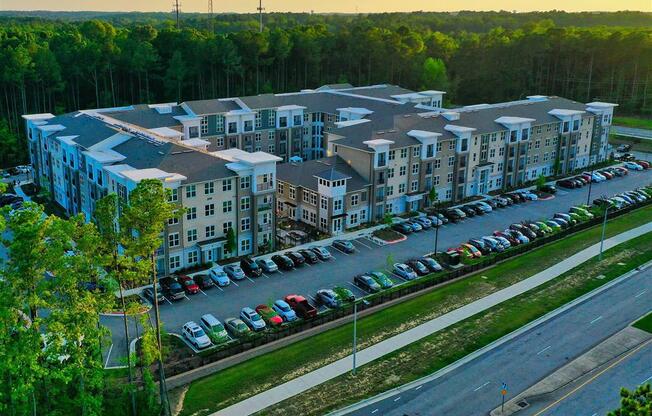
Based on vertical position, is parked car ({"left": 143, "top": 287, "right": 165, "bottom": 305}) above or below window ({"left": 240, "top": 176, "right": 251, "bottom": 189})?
below

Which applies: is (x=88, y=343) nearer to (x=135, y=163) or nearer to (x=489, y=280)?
(x=135, y=163)

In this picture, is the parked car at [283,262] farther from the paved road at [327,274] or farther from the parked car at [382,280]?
the parked car at [382,280]

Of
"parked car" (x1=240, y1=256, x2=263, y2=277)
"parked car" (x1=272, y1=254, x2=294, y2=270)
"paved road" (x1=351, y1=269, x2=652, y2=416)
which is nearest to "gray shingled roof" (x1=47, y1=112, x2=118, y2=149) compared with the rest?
"parked car" (x1=240, y1=256, x2=263, y2=277)

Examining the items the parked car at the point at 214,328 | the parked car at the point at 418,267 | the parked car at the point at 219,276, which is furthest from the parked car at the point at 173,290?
the parked car at the point at 418,267

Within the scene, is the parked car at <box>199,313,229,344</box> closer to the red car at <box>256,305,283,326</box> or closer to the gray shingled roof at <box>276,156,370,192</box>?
the red car at <box>256,305,283,326</box>

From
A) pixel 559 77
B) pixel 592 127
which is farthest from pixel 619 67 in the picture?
pixel 592 127
